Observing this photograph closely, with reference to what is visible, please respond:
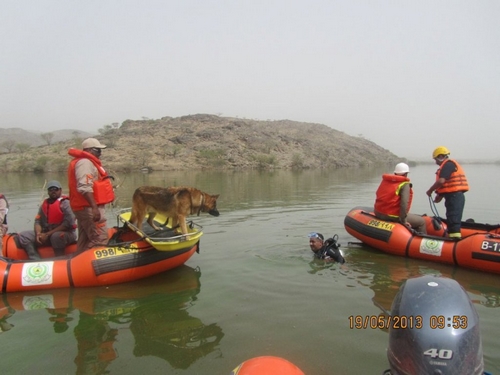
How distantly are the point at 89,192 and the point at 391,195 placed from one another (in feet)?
21.3

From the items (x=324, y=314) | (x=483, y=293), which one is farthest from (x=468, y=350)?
(x=483, y=293)

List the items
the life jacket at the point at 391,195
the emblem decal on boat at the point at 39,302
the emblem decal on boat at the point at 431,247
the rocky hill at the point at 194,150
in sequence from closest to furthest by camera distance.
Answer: the emblem decal on boat at the point at 39,302 → the emblem decal on boat at the point at 431,247 → the life jacket at the point at 391,195 → the rocky hill at the point at 194,150

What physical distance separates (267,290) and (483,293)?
3.67 m

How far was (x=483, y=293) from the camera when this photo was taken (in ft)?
20.7

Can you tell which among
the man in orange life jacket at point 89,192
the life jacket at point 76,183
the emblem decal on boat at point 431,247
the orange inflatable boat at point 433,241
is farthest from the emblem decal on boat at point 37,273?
the emblem decal on boat at point 431,247

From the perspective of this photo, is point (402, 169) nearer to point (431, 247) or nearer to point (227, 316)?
point (431, 247)

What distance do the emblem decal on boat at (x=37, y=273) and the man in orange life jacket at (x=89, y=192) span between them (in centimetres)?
74

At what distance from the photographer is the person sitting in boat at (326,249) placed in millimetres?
7838

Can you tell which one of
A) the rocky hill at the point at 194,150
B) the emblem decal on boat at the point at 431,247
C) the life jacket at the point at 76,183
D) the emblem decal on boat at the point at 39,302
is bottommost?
the emblem decal on boat at the point at 39,302

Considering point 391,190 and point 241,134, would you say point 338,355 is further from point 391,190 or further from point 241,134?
point 241,134

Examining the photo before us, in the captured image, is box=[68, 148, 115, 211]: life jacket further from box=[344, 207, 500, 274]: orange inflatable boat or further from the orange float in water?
box=[344, 207, 500, 274]: orange inflatable boat

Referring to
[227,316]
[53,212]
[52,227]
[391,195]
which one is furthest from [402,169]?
[52,227]

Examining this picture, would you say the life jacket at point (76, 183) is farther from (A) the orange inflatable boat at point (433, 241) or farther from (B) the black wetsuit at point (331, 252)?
(A) the orange inflatable boat at point (433, 241)

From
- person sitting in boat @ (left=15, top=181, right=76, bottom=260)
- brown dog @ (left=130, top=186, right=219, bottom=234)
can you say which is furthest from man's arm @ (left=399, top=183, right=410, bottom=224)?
person sitting in boat @ (left=15, top=181, right=76, bottom=260)
